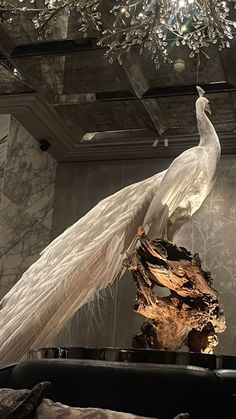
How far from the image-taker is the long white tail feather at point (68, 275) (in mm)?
2684

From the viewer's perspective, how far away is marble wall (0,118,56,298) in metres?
5.15

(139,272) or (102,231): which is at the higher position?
(102,231)

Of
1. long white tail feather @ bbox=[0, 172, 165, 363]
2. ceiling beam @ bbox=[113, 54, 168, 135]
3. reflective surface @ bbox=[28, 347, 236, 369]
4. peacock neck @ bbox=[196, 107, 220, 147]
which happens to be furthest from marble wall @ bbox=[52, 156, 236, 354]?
reflective surface @ bbox=[28, 347, 236, 369]

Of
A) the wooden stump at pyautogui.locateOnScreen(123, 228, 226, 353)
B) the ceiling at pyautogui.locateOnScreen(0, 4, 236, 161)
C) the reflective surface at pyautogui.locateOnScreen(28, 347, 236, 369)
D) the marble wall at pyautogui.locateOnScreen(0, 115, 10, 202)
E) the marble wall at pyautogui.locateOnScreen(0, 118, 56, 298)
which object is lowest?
the reflective surface at pyautogui.locateOnScreen(28, 347, 236, 369)

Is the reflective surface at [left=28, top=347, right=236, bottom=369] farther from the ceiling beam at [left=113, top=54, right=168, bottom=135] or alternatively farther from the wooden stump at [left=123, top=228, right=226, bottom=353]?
the ceiling beam at [left=113, top=54, right=168, bottom=135]

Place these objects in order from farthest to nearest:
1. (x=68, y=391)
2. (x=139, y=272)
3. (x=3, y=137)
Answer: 1. (x=3, y=137)
2. (x=139, y=272)
3. (x=68, y=391)

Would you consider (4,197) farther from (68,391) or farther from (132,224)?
(68,391)

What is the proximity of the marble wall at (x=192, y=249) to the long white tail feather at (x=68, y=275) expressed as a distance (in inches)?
60.6

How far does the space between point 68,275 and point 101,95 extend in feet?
7.69

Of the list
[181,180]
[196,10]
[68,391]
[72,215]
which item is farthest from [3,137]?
[68,391]

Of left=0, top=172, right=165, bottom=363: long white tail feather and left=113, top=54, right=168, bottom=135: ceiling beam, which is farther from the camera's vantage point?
left=113, top=54, right=168, bottom=135: ceiling beam

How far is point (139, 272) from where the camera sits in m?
2.62

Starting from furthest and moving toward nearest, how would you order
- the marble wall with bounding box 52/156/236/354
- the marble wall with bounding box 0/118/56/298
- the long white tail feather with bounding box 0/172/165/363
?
the marble wall with bounding box 0/118/56/298 → the marble wall with bounding box 52/156/236/354 → the long white tail feather with bounding box 0/172/165/363

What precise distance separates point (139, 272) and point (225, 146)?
9.04 ft
